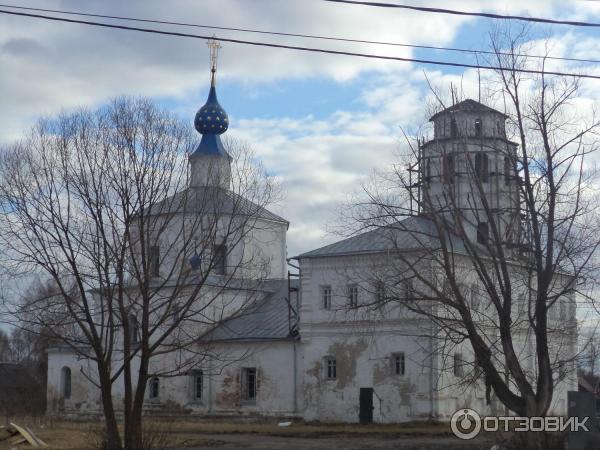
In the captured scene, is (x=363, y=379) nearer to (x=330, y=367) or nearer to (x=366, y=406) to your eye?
(x=366, y=406)

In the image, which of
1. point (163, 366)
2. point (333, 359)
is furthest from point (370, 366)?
point (163, 366)

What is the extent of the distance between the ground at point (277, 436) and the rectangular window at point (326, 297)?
A: 16.8 ft

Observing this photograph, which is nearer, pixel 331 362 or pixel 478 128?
pixel 478 128

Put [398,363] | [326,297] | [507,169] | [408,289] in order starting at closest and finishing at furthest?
[408,289] < [507,169] < [398,363] < [326,297]

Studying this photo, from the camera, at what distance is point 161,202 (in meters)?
21.4

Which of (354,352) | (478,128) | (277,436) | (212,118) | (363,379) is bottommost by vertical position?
(277,436)

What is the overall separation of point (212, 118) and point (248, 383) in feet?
43.9

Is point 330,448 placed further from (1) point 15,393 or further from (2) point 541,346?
(1) point 15,393

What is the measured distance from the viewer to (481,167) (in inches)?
915

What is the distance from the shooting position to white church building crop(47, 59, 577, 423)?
37094mm

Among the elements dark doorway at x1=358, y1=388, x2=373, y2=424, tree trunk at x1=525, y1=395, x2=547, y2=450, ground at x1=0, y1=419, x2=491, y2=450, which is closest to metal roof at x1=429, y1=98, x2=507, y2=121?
tree trunk at x1=525, y1=395, x2=547, y2=450

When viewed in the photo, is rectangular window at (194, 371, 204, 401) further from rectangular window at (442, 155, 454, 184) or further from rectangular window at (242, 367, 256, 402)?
rectangular window at (442, 155, 454, 184)

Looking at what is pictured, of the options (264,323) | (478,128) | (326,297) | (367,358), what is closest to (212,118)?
(264,323)

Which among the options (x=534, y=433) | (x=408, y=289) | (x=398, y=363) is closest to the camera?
(x=534, y=433)
